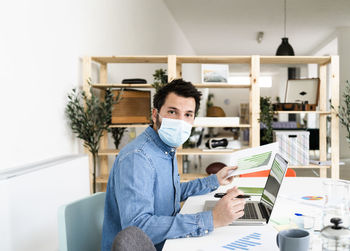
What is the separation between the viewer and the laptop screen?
1.38 meters

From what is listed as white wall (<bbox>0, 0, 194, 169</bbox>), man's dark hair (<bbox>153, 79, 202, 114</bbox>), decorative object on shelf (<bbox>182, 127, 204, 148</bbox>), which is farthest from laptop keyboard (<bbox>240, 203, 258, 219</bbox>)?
decorative object on shelf (<bbox>182, 127, 204, 148</bbox>)

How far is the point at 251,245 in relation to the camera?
3.66ft

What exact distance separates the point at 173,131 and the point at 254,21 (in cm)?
616

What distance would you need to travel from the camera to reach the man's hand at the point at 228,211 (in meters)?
1.19

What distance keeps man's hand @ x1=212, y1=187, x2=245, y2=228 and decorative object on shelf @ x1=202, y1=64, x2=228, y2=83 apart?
2485mm

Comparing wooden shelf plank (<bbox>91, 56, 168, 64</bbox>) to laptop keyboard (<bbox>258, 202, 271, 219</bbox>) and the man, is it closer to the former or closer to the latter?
the man

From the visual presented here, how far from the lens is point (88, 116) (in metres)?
2.77

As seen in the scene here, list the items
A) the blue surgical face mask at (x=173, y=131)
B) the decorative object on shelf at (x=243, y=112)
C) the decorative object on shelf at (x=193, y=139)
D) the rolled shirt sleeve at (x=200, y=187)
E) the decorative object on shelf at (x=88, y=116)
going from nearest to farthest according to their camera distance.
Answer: the blue surgical face mask at (x=173, y=131), the rolled shirt sleeve at (x=200, y=187), the decorative object on shelf at (x=88, y=116), the decorative object on shelf at (x=193, y=139), the decorative object on shelf at (x=243, y=112)

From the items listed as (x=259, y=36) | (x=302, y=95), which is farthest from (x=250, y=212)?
(x=259, y=36)

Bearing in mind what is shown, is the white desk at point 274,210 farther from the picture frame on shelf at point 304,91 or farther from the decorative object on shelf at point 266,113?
the picture frame on shelf at point 304,91

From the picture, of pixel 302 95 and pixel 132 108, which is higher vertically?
pixel 302 95

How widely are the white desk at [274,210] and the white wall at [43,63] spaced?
1126mm

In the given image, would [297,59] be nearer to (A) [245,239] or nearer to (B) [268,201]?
(B) [268,201]

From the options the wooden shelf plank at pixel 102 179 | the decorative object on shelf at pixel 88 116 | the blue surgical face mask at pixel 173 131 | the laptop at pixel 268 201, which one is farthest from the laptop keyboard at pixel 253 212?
the wooden shelf plank at pixel 102 179
